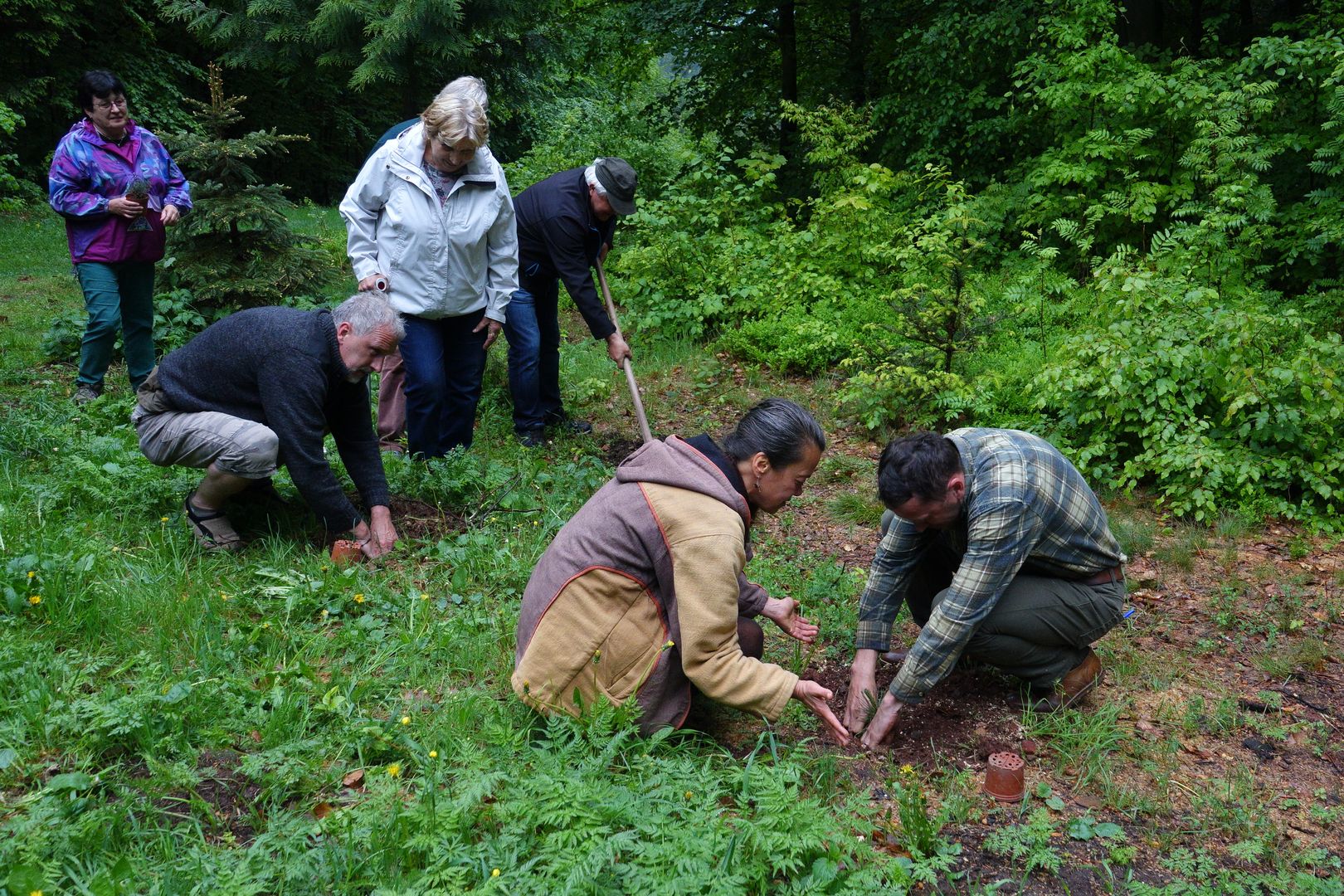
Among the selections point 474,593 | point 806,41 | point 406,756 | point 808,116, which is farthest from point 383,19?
point 406,756

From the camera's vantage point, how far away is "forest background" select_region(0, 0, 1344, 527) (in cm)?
532

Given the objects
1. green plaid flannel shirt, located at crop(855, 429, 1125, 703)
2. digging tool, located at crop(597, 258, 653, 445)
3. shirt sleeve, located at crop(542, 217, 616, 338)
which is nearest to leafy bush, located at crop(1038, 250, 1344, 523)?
green plaid flannel shirt, located at crop(855, 429, 1125, 703)

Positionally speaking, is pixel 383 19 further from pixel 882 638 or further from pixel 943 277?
pixel 882 638

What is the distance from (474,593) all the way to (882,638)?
166 centimetres

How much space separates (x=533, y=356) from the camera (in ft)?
18.2

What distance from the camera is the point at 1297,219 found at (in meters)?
7.22

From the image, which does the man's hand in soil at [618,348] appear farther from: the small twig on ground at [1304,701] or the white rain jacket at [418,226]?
the small twig on ground at [1304,701]

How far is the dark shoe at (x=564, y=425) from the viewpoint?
19.6ft

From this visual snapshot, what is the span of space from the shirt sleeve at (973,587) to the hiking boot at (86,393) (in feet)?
16.9

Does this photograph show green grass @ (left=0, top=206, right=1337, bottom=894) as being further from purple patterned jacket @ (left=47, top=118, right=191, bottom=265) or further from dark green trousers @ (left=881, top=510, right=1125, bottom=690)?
purple patterned jacket @ (left=47, top=118, right=191, bottom=265)

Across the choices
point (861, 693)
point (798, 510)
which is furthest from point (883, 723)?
point (798, 510)

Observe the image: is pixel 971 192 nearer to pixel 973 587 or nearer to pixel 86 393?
pixel 973 587

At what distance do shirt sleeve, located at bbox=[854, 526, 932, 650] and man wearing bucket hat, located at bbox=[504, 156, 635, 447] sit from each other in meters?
2.47

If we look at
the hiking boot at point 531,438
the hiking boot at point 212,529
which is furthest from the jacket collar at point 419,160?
the hiking boot at point 212,529
